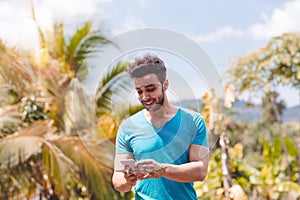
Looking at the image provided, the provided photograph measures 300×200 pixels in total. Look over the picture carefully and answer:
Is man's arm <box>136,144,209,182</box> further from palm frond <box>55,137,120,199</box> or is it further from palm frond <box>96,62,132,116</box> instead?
palm frond <box>55,137,120,199</box>

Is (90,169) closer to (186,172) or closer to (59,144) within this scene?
(59,144)

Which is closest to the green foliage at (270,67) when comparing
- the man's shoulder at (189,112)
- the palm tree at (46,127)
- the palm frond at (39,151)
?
the palm tree at (46,127)

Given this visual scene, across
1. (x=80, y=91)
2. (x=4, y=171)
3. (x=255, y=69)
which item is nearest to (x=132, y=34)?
(x=80, y=91)

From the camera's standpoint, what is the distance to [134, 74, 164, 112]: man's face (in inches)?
56.4

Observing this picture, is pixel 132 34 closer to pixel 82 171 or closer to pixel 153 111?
pixel 153 111

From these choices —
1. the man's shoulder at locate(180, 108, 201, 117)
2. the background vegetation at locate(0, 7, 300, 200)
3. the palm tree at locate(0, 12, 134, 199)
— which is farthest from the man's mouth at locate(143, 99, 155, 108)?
the palm tree at locate(0, 12, 134, 199)

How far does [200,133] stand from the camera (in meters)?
1.53

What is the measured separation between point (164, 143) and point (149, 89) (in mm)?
170

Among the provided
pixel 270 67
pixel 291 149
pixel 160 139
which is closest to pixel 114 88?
pixel 160 139

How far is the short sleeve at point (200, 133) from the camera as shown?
1.52m

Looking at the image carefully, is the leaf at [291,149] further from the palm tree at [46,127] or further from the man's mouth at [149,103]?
the man's mouth at [149,103]

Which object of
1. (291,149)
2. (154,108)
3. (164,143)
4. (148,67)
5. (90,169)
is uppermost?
(148,67)

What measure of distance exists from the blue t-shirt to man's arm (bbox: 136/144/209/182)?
0.02m

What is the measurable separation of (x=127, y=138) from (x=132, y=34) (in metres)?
0.31
